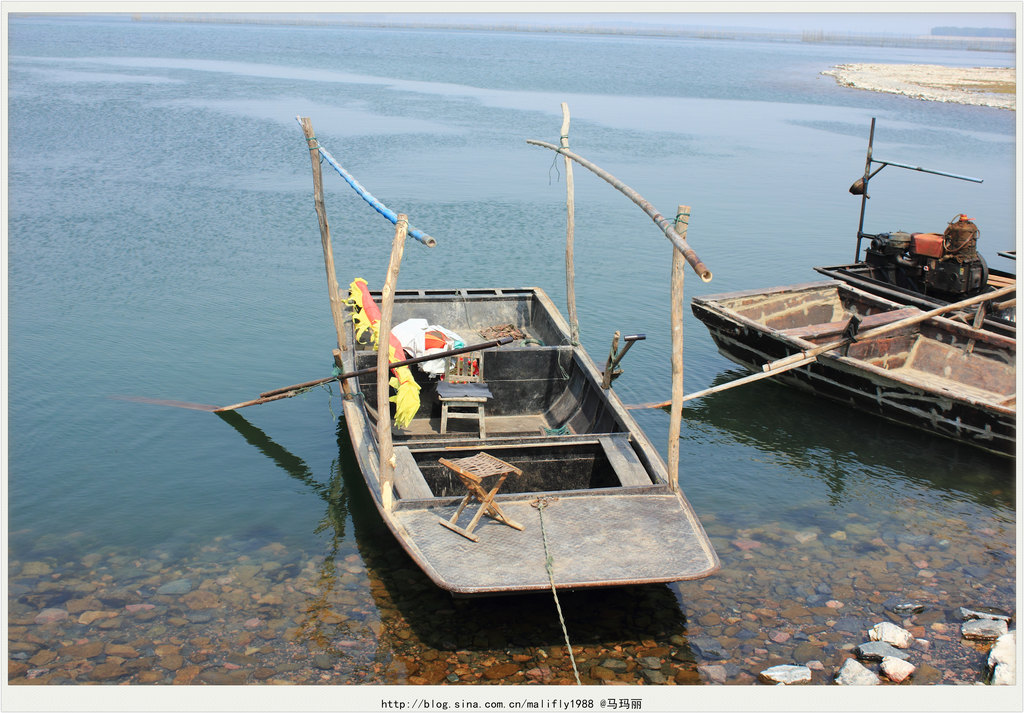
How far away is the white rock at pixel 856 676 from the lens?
7203mm

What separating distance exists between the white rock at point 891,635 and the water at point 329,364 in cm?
26

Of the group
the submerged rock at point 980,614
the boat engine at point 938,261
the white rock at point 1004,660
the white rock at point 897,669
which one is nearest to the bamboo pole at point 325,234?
the white rock at point 897,669

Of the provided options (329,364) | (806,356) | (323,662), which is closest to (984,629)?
(806,356)

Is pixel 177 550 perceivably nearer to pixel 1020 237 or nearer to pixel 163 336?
pixel 163 336

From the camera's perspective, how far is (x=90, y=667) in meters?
7.39

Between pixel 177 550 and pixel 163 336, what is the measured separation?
21.9ft

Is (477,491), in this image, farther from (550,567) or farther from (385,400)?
(385,400)

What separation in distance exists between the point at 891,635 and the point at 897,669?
22.7 inches

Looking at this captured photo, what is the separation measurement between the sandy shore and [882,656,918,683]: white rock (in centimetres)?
4243

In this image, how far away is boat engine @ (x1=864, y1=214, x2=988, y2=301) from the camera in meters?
13.9

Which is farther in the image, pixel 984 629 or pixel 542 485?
pixel 542 485

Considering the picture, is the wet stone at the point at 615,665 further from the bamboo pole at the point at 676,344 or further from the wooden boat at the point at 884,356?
the wooden boat at the point at 884,356

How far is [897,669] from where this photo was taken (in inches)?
288

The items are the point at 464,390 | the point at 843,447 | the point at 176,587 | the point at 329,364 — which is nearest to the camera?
the point at 176,587
